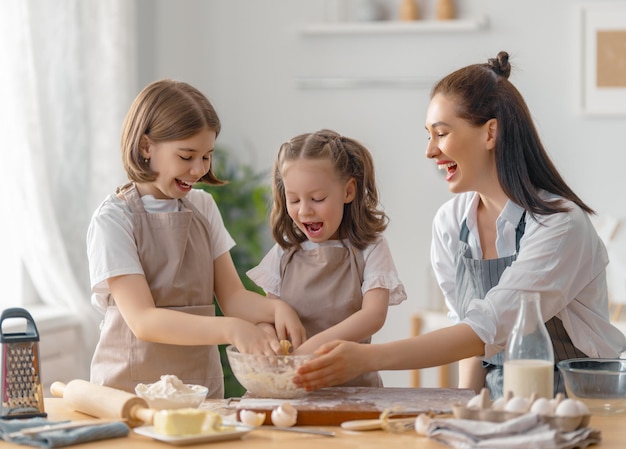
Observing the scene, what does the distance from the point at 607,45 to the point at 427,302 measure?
150cm

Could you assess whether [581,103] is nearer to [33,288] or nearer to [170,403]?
[33,288]

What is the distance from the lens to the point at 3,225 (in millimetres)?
3871

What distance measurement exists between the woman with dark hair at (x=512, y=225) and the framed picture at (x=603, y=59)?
242 cm

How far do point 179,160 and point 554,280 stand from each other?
0.89 meters

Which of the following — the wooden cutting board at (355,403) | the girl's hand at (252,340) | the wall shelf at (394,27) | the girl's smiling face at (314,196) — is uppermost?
the wall shelf at (394,27)

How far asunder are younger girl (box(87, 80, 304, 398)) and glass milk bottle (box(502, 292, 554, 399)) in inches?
21.7

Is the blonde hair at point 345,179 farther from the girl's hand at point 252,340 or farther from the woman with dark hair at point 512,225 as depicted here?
the girl's hand at point 252,340

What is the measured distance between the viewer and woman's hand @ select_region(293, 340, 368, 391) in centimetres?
189

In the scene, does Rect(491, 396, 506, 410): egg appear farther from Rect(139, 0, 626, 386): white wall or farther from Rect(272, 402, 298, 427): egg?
Rect(139, 0, 626, 386): white wall

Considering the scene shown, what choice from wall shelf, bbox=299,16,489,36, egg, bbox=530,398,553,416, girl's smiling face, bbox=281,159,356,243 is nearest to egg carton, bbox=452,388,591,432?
egg, bbox=530,398,553,416

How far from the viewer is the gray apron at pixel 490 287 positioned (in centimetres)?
228

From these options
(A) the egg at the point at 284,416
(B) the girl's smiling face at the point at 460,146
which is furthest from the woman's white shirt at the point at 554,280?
(A) the egg at the point at 284,416

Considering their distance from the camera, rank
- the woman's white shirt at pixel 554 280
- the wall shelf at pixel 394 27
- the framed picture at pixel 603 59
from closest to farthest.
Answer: the woman's white shirt at pixel 554 280
the framed picture at pixel 603 59
the wall shelf at pixel 394 27

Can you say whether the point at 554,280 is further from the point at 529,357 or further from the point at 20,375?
the point at 20,375
